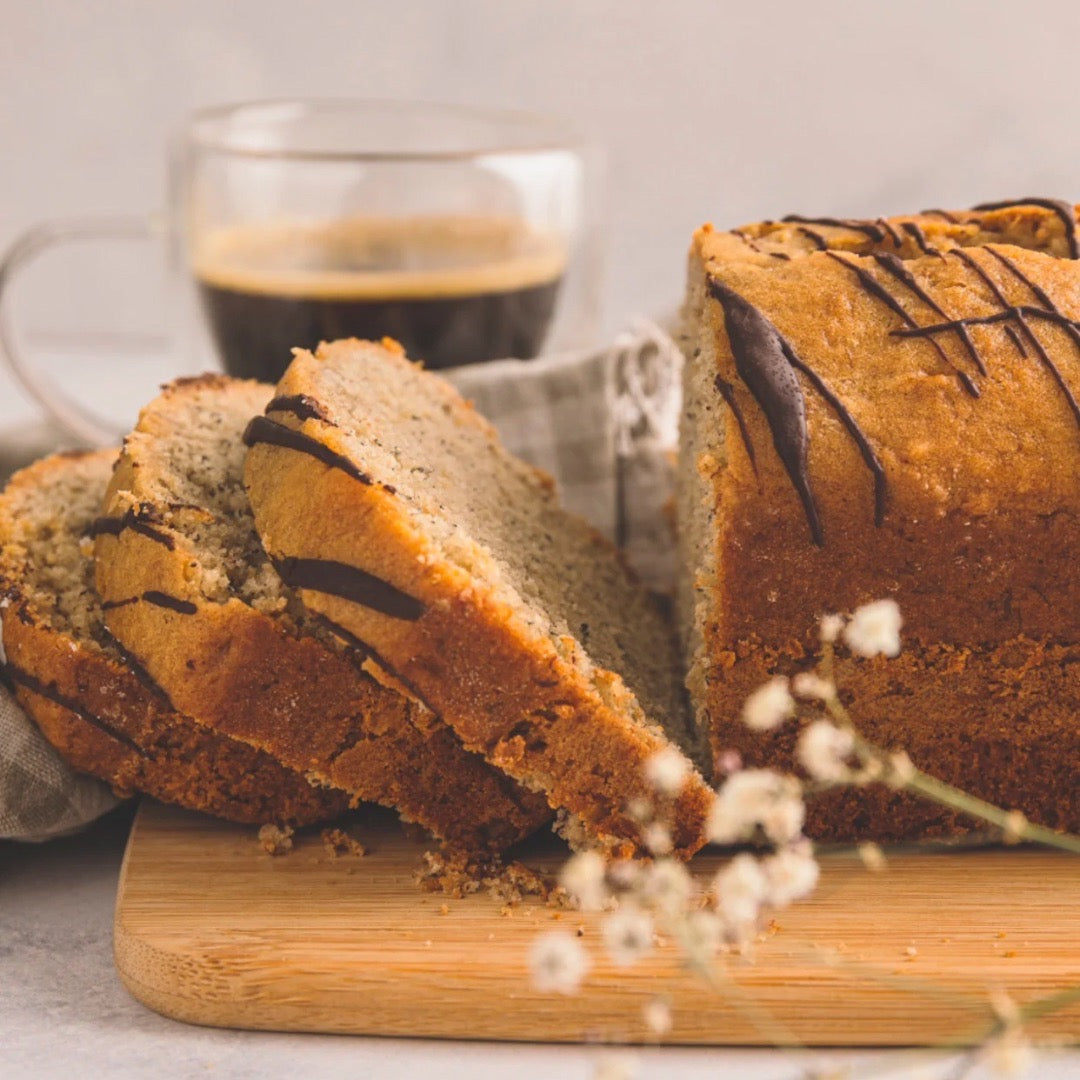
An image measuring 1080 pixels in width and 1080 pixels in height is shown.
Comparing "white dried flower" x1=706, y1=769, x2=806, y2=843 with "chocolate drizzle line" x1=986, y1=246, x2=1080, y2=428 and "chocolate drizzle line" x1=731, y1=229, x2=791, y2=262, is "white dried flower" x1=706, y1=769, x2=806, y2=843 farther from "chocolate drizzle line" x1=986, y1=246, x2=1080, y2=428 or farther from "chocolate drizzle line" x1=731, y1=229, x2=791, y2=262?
"chocolate drizzle line" x1=731, y1=229, x2=791, y2=262

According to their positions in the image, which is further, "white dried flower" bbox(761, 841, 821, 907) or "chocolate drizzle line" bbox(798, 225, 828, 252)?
"chocolate drizzle line" bbox(798, 225, 828, 252)

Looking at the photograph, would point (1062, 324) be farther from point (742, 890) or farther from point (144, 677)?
point (144, 677)

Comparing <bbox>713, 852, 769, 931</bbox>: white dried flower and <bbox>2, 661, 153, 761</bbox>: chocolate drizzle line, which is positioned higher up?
<bbox>713, 852, 769, 931</bbox>: white dried flower

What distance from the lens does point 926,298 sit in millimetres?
2365

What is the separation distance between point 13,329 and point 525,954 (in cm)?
276

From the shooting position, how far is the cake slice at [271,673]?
2.18 meters

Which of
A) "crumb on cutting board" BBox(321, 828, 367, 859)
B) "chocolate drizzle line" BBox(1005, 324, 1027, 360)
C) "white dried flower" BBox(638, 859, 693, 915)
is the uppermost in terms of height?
"chocolate drizzle line" BBox(1005, 324, 1027, 360)

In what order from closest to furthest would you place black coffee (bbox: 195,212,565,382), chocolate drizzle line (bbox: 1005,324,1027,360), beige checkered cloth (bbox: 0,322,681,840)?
chocolate drizzle line (bbox: 1005,324,1027,360) < beige checkered cloth (bbox: 0,322,681,840) < black coffee (bbox: 195,212,565,382)

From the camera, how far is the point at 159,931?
6.93 ft

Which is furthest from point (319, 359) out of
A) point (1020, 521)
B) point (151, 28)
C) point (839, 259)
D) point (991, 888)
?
point (151, 28)

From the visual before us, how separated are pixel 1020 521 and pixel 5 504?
1.74 metres

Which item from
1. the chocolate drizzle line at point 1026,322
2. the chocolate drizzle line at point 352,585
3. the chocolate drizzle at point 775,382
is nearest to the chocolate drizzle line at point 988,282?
the chocolate drizzle line at point 1026,322

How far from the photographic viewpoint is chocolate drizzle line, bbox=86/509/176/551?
2270 millimetres

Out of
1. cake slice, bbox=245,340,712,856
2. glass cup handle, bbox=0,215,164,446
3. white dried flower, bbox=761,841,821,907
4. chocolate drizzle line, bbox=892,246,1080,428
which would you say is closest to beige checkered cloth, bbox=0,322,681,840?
cake slice, bbox=245,340,712,856
